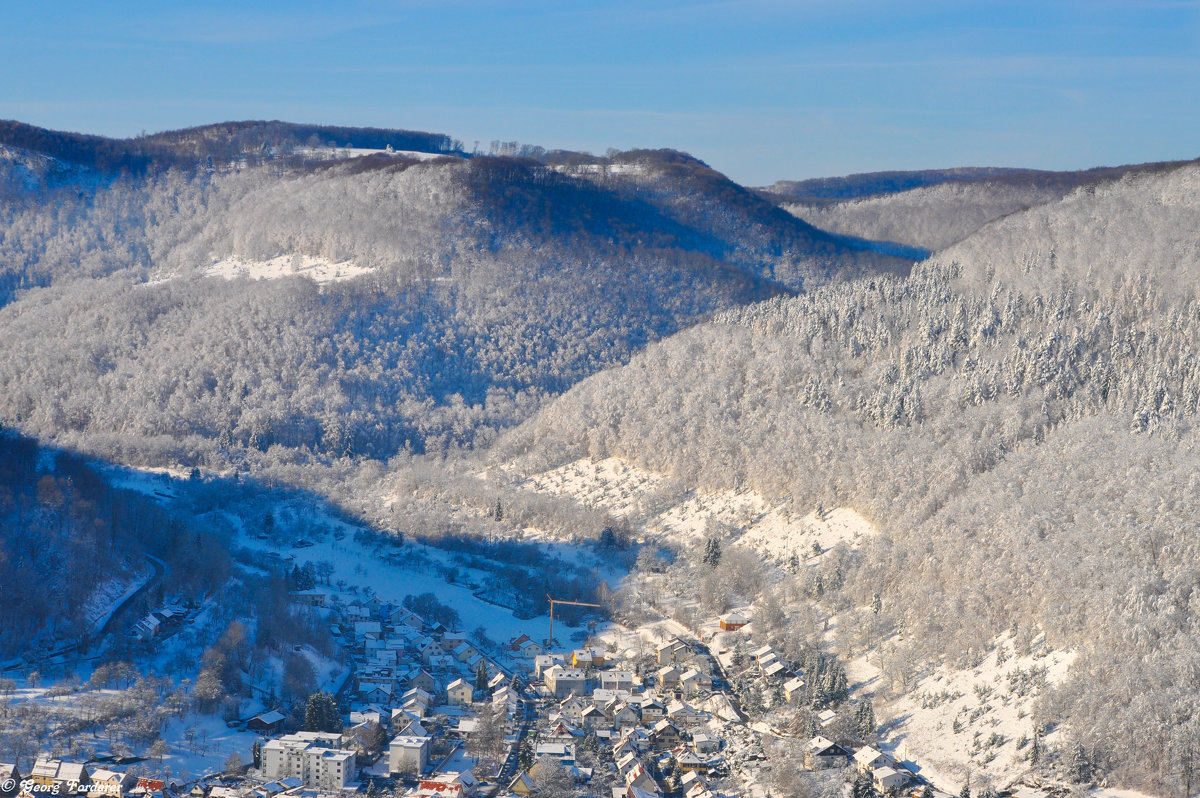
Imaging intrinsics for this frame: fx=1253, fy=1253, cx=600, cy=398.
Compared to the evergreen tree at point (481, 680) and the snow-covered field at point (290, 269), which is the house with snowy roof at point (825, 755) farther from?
the snow-covered field at point (290, 269)

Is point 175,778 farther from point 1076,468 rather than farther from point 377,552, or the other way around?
point 1076,468

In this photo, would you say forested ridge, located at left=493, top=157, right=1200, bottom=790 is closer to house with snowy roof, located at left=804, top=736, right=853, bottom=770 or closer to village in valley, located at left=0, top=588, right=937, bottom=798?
house with snowy roof, located at left=804, top=736, right=853, bottom=770

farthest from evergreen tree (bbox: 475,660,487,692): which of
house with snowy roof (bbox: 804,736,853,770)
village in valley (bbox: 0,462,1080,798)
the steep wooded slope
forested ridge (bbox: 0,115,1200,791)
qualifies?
the steep wooded slope

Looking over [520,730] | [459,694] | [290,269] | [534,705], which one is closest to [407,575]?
[459,694]

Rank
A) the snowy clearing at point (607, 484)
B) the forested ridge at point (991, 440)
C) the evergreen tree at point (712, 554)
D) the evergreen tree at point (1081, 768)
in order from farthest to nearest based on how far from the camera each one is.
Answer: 1. the snowy clearing at point (607, 484)
2. the evergreen tree at point (712, 554)
3. the forested ridge at point (991, 440)
4. the evergreen tree at point (1081, 768)

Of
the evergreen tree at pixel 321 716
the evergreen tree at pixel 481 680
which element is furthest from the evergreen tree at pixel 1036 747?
the evergreen tree at pixel 321 716

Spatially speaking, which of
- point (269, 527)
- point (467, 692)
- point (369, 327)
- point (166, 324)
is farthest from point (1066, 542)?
point (166, 324)

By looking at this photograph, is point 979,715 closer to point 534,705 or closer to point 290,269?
point 534,705
